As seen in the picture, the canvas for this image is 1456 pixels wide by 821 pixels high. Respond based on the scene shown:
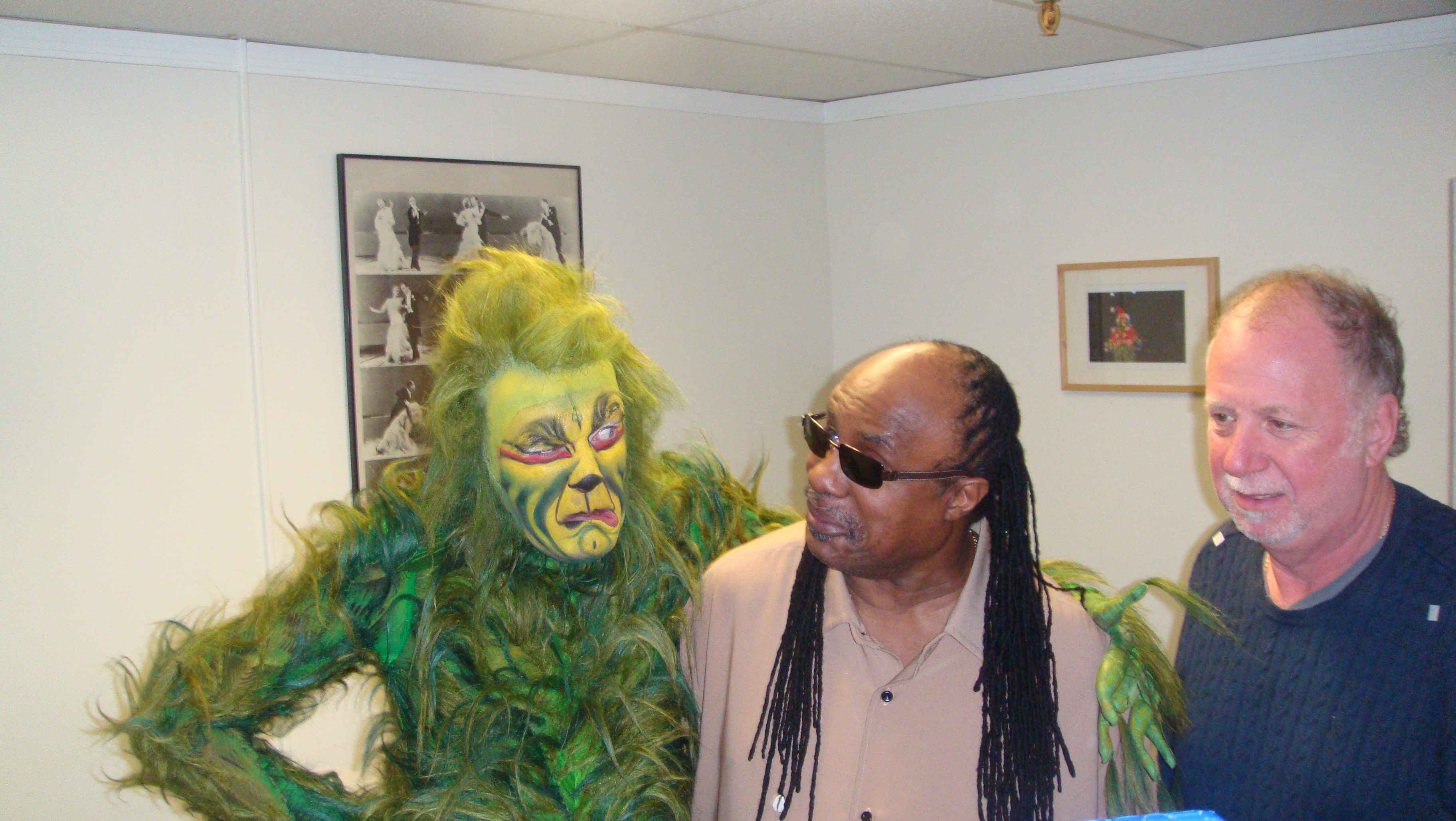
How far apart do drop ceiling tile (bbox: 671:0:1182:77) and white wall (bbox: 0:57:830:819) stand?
→ 2.97 ft

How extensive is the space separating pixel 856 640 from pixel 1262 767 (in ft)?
1.79

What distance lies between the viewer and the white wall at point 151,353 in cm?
258

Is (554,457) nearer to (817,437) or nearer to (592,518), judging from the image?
(592,518)

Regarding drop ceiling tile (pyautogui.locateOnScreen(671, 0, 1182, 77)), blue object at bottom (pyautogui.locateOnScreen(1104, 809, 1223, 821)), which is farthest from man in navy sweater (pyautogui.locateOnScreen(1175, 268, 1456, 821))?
drop ceiling tile (pyautogui.locateOnScreen(671, 0, 1182, 77))

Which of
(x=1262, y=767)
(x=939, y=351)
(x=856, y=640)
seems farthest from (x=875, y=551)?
(x=1262, y=767)

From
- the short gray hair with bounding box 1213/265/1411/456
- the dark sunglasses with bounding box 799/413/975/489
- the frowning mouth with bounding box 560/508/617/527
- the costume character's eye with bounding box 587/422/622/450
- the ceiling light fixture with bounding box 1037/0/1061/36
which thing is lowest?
the frowning mouth with bounding box 560/508/617/527

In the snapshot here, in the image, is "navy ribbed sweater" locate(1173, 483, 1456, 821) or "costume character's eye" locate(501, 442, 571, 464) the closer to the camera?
"navy ribbed sweater" locate(1173, 483, 1456, 821)

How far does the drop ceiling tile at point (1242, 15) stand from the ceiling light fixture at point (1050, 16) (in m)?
0.15

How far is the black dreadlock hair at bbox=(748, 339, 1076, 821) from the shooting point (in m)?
1.43

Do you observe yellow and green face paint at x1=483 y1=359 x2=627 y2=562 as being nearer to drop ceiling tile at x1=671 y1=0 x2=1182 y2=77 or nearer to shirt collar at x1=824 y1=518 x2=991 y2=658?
shirt collar at x1=824 y1=518 x2=991 y2=658

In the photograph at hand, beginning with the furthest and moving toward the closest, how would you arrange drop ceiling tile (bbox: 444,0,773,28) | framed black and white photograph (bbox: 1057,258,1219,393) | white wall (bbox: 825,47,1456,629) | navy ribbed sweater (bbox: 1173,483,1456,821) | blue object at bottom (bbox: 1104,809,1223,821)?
framed black and white photograph (bbox: 1057,258,1219,393) → white wall (bbox: 825,47,1456,629) → drop ceiling tile (bbox: 444,0,773,28) → navy ribbed sweater (bbox: 1173,483,1456,821) → blue object at bottom (bbox: 1104,809,1223,821)

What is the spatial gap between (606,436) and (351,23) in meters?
1.57

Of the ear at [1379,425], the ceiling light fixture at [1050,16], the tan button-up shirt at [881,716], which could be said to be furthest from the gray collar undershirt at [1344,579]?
the ceiling light fixture at [1050,16]

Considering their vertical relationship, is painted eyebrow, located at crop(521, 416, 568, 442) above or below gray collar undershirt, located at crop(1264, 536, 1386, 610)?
above
